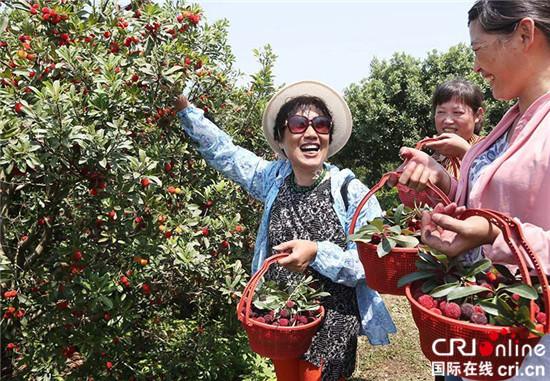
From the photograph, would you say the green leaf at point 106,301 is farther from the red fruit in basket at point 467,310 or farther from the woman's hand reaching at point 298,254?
the red fruit in basket at point 467,310

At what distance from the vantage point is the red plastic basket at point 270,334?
1853 mm

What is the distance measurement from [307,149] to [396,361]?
3149 mm

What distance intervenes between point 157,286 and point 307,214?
1.16 m

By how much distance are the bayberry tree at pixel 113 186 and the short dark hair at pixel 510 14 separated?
1456mm

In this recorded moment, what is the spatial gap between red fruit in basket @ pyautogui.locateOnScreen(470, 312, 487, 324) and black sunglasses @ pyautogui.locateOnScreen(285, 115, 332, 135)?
1.38m

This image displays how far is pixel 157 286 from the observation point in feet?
9.48

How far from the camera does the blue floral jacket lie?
85.3 inches

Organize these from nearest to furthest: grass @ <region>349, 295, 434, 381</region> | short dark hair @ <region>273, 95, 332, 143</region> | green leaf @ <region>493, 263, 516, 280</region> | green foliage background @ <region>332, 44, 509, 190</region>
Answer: green leaf @ <region>493, 263, 516, 280</region>
short dark hair @ <region>273, 95, 332, 143</region>
grass @ <region>349, 295, 434, 381</region>
green foliage background @ <region>332, 44, 509, 190</region>

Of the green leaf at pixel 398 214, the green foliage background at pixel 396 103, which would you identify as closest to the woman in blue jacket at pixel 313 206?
the green leaf at pixel 398 214

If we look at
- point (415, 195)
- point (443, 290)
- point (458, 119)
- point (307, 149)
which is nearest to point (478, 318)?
point (443, 290)

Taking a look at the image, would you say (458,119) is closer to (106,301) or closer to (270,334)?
(270,334)

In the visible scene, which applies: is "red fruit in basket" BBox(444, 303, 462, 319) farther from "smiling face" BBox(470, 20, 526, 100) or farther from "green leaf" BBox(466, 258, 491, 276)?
"smiling face" BBox(470, 20, 526, 100)

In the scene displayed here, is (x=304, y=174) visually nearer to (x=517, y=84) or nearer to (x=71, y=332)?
(x=517, y=84)

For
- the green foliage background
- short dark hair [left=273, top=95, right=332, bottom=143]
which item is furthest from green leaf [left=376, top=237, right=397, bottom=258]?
the green foliage background
